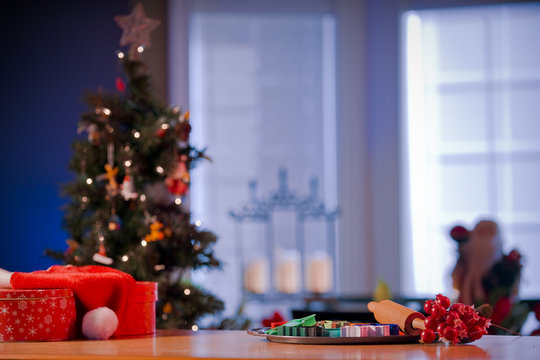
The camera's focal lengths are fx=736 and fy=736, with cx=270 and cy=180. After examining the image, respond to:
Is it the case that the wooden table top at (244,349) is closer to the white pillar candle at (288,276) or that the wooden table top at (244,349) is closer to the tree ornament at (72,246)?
the tree ornament at (72,246)

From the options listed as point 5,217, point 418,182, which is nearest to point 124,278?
point 5,217

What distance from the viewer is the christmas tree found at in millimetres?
2707

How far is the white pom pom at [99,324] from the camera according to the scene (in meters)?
1.41

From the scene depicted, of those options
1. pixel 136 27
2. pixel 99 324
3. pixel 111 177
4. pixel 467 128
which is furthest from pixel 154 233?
pixel 467 128

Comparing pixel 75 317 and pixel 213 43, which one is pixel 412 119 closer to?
pixel 213 43

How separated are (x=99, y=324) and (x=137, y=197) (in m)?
1.41

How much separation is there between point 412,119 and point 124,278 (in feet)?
13.1

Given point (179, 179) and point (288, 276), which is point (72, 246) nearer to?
point (179, 179)

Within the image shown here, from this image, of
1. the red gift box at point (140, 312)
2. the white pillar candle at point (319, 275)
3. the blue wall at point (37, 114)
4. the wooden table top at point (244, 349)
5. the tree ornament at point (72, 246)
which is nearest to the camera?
the wooden table top at point (244, 349)

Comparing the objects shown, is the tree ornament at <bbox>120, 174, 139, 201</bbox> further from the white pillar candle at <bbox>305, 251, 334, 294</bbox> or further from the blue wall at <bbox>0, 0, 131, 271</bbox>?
the white pillar candle at <bbox>305, 251, 334, 294</bbox>

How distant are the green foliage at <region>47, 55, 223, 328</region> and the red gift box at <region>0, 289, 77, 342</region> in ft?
4.12

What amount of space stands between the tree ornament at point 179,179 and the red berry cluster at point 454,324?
1667 mm

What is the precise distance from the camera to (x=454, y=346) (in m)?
1.24

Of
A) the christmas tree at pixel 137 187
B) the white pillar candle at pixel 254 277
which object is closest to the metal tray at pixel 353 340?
the christmas tree at pixel 137 187
